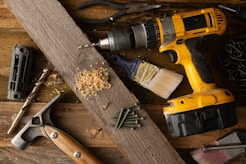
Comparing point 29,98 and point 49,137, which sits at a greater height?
point 29,98

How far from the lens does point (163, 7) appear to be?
1.58 meters

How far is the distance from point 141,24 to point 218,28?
25 cm

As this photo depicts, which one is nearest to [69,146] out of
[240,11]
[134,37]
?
[134,37]

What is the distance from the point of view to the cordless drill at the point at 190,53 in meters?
1.43

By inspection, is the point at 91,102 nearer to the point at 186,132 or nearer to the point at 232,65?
the point at 186,132

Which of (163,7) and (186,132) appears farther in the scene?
(163,7)

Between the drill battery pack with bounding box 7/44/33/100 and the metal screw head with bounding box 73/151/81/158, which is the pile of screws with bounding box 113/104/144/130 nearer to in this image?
the metal screw head with bounding box 73/151/81/158

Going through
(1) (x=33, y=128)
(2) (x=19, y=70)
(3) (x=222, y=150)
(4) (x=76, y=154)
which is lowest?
(3) (x=222, y=150)

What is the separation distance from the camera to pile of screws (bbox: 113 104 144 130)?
59.6 inches

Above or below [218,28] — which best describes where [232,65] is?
below

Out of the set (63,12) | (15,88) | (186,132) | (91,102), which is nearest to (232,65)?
(186,132)

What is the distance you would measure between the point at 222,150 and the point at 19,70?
2.41 ft

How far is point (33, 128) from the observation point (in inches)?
61.0

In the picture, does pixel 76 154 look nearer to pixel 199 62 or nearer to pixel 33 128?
pixel 33 128
